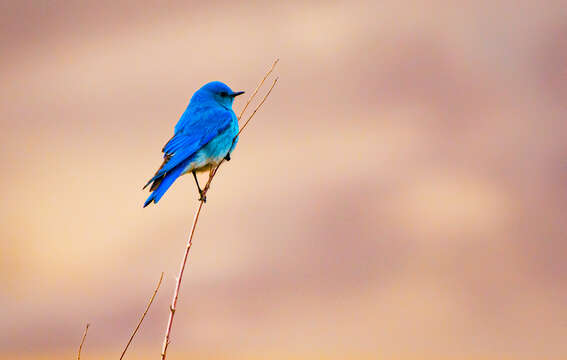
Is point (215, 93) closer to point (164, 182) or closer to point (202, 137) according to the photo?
point (202, 137)

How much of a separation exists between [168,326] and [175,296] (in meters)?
0.14

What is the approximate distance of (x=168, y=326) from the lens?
2.25 metres

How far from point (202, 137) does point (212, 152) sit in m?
0.16

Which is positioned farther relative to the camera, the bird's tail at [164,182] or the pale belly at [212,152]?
the pale belly at [212,152]

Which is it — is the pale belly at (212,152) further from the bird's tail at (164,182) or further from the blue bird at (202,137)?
the bird's tail at (164,182)

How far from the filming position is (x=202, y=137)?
14.5ft

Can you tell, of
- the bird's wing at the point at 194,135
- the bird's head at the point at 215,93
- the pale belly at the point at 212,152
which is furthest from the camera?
the bird's head at the point at 215,93

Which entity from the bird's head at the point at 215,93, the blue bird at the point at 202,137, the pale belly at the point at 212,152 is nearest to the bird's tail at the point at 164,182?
the blue bird at the point at 202,137

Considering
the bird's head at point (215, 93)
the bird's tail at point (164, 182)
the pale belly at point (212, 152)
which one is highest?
the bird's head at point (215, 93)

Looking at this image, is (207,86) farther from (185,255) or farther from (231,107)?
(185,255)

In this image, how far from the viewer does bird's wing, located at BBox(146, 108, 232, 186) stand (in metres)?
4.11

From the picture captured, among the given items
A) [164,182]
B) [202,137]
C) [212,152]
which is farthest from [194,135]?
[164,182]

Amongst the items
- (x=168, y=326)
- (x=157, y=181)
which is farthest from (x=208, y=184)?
(x=168, y=326)

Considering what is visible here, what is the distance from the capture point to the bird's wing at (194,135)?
411 cm
